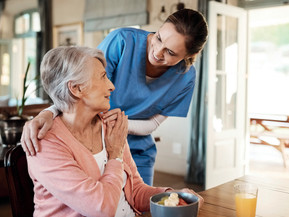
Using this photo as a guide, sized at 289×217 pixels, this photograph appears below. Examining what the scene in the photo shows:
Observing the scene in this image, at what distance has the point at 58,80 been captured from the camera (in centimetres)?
118

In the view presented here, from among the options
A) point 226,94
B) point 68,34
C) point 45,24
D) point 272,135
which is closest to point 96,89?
point 226,94

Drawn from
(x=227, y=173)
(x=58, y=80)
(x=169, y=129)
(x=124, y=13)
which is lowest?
(x=227, y=173)

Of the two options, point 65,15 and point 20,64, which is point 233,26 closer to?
point 65,15

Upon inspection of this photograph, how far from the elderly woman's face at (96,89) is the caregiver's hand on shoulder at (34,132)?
0.14 m

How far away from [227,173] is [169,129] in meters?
0.89

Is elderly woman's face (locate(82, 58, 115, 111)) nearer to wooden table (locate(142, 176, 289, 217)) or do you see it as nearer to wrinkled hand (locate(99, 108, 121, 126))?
wrinkled hand (locate(99, 108, 121, 126))

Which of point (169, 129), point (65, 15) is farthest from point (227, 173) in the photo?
point (65, 15)

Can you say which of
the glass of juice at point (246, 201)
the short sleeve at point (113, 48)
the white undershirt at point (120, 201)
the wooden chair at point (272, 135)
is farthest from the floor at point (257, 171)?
the glass of juice at point (246, 201)

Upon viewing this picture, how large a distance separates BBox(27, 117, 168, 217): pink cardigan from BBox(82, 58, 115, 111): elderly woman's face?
12 centimetres

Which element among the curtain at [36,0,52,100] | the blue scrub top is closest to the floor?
the blue scrub top

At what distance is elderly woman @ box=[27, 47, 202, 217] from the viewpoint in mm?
1066

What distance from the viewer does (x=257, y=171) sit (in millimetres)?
5113

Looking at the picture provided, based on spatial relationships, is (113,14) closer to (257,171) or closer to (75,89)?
(257,171)

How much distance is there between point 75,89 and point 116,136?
21 centimetres
